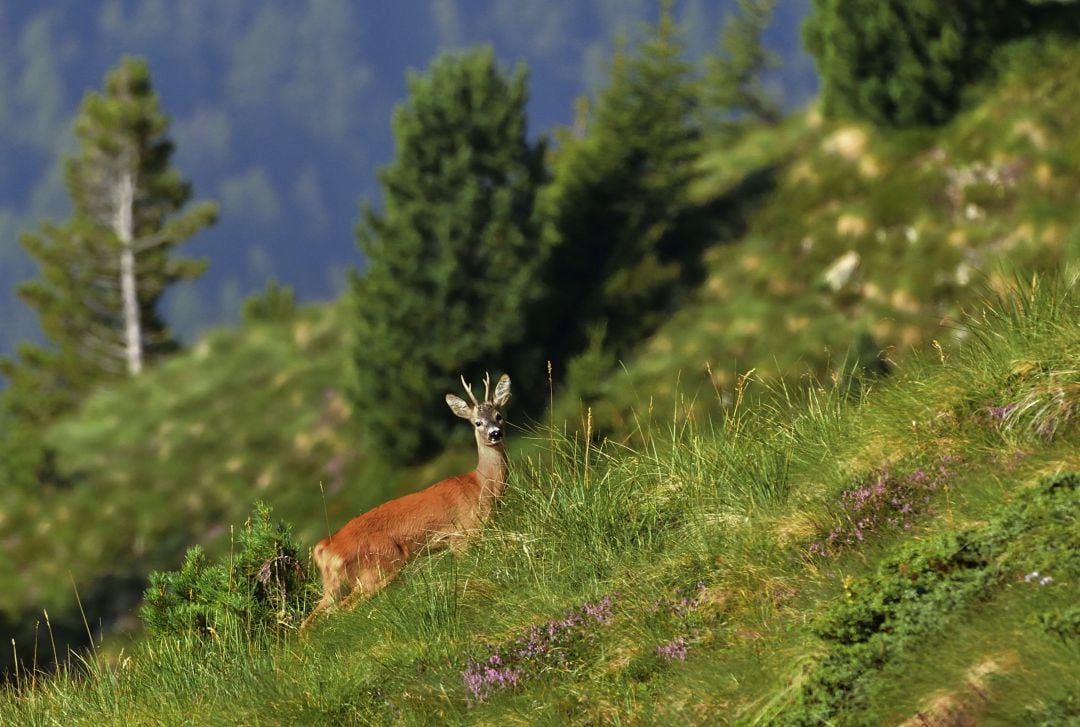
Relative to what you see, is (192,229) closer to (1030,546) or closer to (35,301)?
(35,301)

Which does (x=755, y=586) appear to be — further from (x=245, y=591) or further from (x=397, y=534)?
(x=245, y=591)

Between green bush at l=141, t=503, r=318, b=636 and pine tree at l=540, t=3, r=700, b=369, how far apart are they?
2731 centimetres

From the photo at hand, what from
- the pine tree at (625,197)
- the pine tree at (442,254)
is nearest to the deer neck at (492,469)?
the pine tree at (442,254)

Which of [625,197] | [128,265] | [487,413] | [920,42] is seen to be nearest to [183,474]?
[625,197]

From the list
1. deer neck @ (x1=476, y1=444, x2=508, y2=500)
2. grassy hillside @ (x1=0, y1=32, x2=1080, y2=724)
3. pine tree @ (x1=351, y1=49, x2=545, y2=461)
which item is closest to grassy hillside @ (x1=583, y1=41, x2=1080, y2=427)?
pine tree @ (x1=351, y1=49, x2=545, y2=461)

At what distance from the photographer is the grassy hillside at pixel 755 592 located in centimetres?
581

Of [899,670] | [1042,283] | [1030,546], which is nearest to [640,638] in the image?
[899,670]

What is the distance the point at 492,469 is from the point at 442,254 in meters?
25.7

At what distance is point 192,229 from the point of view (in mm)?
58781

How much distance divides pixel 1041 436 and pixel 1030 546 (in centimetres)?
118

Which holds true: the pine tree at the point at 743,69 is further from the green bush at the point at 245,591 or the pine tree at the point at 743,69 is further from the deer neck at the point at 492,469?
the green bush at the point at 245,591

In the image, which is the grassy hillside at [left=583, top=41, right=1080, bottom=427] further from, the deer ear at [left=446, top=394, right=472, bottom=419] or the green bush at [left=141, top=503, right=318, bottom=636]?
the green bush at [left=141, top=503, right=318, bottom=636]

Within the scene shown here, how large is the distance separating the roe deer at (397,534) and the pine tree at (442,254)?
24.7m

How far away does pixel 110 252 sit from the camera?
60.9 m
